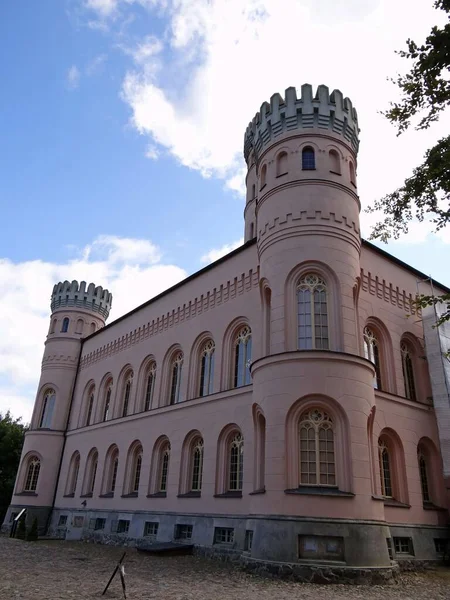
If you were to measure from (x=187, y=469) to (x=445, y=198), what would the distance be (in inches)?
539

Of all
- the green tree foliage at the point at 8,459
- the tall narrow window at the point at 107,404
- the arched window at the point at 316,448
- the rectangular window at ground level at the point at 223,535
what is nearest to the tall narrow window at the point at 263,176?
the arched window at the point at 316,448

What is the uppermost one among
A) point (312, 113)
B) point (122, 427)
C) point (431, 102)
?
point (312, 113)

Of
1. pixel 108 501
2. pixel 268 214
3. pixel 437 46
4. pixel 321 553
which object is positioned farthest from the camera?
pixel 108 501

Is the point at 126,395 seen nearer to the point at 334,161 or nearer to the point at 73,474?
the point at 73,474

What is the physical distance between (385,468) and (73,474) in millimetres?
19258

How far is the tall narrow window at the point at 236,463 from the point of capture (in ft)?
55.7

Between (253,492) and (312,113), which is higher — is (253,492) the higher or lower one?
the lower one

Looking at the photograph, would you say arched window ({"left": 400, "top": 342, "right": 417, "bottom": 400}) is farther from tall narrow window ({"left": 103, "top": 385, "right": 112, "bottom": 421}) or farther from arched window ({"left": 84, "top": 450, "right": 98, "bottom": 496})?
arched window ({"left": 84, "top": 450, "right": 98, "bottom": 496})

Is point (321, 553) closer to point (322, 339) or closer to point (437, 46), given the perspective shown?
point (322, 339)

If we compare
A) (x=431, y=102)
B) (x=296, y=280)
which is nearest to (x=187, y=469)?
(x=296, y=280)

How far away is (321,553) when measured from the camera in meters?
12.1

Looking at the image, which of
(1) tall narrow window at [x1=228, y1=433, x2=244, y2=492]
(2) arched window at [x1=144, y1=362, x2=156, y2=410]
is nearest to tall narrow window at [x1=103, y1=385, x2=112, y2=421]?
(2) arched window at [x1=144, y1=362, x2=156, y2=410]

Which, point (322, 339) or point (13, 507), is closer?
point (322, 339)

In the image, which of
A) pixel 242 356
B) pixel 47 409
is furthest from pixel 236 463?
pixel 47 409
